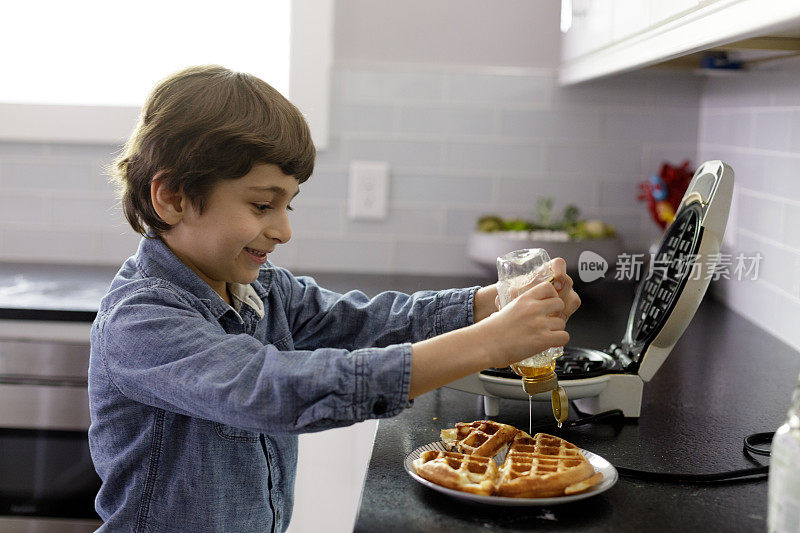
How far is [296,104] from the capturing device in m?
2.26

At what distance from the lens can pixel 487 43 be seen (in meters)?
2.27

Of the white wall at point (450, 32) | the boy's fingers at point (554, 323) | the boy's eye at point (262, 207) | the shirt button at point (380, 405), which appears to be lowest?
the shirt button at point (380, 405)

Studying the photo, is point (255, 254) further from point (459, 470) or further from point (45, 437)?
point (45, 437)

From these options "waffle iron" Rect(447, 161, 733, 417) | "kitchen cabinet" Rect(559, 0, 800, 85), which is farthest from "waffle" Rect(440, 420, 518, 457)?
"kitchen cabinet" Rect(559, 0, 800, 85)

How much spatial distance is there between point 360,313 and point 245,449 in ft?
0.94

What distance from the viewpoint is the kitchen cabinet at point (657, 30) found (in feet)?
3.27

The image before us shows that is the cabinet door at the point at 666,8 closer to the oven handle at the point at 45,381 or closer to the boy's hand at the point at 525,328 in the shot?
the boy's hand at the point at 525,328

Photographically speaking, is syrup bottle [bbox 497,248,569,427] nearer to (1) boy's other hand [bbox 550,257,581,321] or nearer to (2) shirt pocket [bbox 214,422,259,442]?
(1) boy's other hand [bbox 550,257,581,321]

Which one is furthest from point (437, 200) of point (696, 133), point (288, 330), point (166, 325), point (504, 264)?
point (166, 325)

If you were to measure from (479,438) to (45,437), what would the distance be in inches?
44.3

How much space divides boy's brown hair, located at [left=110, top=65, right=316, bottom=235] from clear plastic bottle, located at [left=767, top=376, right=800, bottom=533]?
0.66 meters

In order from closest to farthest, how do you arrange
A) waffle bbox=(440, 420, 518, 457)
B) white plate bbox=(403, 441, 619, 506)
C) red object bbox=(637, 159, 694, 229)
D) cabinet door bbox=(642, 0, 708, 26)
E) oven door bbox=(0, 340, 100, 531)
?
white plate bbox=(403, 441, 619, 506) → waffle bbox=(440, 420, 518, 457) → cabinet door bbox=(642, 0, 708, 26) → oven door bbox=(0, 340, 100, 531) → red object bbox=(637, 159, 694, 229)

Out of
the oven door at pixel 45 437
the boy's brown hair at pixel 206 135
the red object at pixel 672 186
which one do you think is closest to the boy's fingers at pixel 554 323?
the boy's brown hair at pixel 206 135

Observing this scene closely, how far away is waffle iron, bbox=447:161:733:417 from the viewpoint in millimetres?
1173
